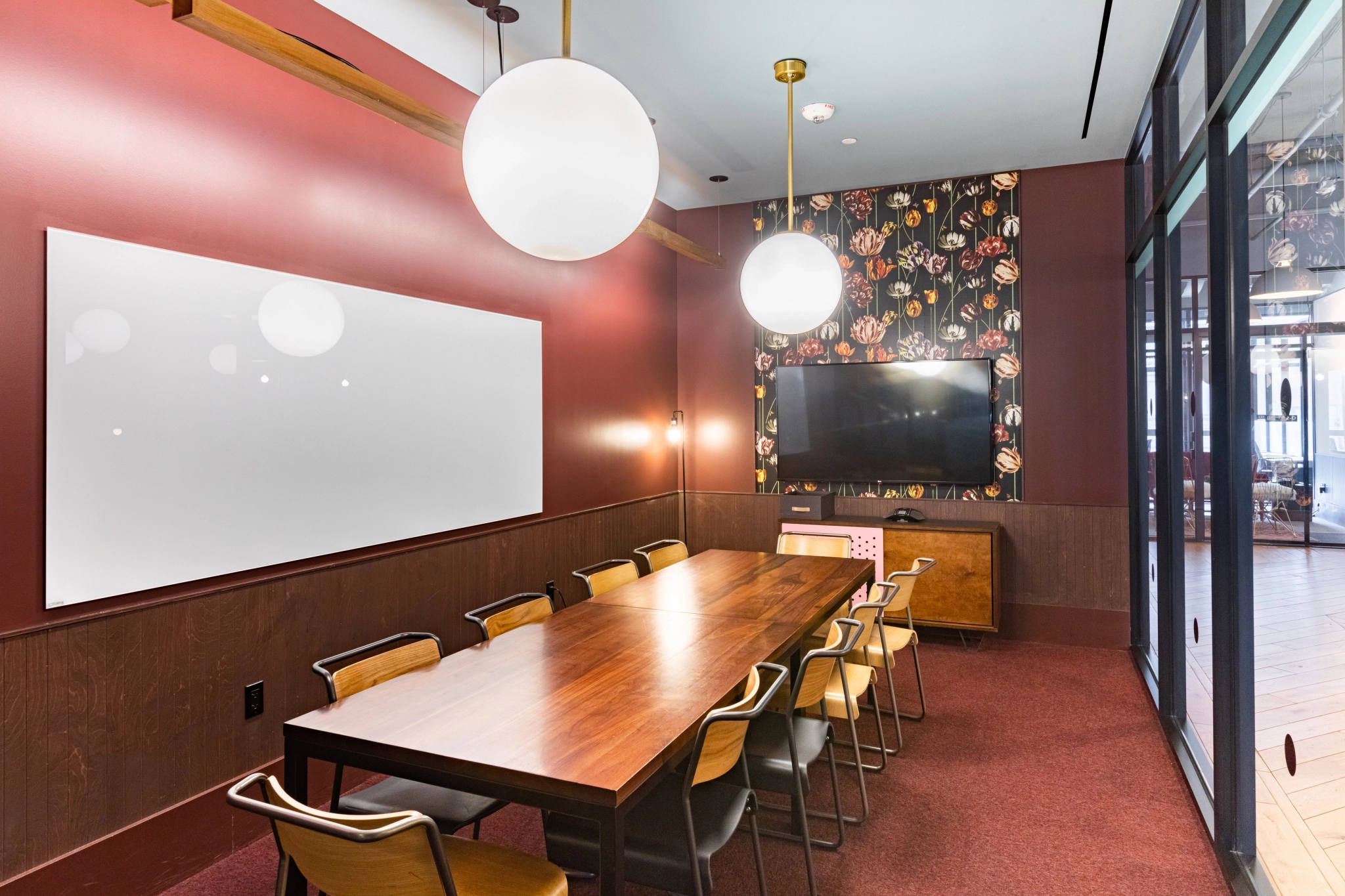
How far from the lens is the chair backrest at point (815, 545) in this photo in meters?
4.59

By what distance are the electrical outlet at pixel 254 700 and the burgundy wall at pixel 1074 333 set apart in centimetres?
469

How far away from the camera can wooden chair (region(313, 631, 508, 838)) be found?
219cm

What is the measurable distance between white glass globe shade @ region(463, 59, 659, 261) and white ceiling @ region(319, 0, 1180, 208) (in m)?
1.79

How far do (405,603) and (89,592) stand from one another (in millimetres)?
1350

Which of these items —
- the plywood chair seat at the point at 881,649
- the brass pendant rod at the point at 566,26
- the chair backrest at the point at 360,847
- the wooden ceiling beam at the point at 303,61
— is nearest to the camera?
the chair backrest at the point at 360,847

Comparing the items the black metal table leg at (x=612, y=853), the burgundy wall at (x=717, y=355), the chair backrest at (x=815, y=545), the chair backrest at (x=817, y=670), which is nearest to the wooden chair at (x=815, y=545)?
the chair backrest at (x=815, y=545)

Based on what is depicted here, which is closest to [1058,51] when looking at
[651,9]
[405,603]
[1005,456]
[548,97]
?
[651,9]

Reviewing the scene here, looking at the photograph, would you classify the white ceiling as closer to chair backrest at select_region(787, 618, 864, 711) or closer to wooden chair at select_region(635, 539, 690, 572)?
wooden chair at select_region(635, 539, 690, 572)

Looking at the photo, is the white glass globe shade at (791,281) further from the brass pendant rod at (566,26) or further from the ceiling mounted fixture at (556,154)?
the ceiling mounted fixture at (556,154)

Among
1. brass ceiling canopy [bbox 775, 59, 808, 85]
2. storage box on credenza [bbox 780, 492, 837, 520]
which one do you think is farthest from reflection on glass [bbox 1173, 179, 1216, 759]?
storage box on credenza [bbox 780, 492, 837, 520]

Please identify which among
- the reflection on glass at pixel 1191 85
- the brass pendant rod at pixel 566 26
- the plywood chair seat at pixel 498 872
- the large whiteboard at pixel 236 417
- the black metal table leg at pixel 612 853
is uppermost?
the reflection on glass at pixel 1191 85

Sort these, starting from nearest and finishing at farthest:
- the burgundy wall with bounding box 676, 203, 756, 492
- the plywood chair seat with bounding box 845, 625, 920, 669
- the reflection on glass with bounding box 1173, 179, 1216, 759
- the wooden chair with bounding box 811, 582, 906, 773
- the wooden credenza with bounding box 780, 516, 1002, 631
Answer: the reflection on glass with bounding box 1173, 179, 1216, 759 → the wooden chair with bounding box 811, 582, 906, 773 → the plywood chair seat with bounding box 845, 625, 920, 669 → the wooden credenza with bounding box 780, 516, 1002, 631 → the burgundy wall with bounding box 676, 203, 756, 492

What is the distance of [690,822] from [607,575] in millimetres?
1999

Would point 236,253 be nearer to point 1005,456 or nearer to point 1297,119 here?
point 1297,119
